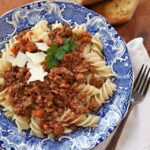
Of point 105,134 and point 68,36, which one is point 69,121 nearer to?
point 105,134

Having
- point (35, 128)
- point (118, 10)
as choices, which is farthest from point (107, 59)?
point (35, 128)

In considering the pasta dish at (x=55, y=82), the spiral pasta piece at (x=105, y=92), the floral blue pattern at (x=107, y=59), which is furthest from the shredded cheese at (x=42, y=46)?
the spiral pasta piece at (x=105, y=92)

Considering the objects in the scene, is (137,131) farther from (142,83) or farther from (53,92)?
(53,92)

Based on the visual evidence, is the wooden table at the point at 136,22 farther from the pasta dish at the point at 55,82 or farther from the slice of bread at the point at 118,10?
the pasta dish at the point at 55,82

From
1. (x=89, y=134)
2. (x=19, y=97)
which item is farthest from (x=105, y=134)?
(x=19, y=97)

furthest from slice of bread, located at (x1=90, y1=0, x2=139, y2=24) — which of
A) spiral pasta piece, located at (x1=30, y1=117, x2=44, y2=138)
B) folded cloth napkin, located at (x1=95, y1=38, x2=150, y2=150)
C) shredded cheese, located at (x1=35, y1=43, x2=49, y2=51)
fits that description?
spiral pasta piece, located at (x1=30, y1=117, x2=44, y2=138)

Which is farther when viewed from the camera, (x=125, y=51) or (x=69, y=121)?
(x=125, y=51)
